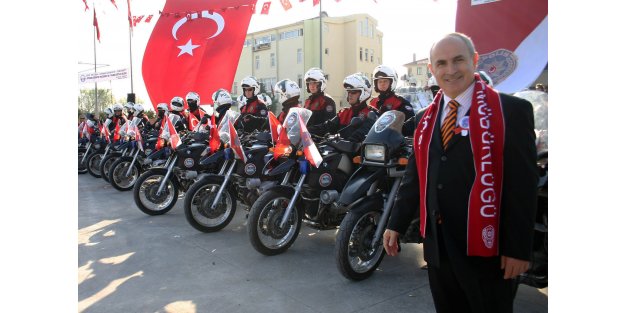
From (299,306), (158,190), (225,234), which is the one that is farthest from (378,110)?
(158,190)

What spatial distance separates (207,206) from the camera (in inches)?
209

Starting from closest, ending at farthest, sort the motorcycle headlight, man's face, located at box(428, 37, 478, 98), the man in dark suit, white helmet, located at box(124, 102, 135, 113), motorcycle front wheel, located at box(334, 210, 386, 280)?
the man in dark suit < man's face, located at box(428, 37, 478, 98) < motorcycle front wheel, located at box(334, 210, 386, 280) < the motorcycle headlight < white helmet, located at box(124, 102, 135, 113)

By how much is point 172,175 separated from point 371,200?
3.72m

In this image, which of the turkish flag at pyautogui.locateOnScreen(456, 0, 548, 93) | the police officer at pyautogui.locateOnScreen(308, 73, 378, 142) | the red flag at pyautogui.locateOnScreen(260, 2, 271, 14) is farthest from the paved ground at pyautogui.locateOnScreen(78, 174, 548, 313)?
the red flag at pyautogui.locateOnScreen(260, 2, 271, 14)

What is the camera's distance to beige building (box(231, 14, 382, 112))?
141 ft

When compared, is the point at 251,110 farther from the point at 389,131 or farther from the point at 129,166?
the point at 389,131

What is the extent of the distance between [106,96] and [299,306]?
39.2 m

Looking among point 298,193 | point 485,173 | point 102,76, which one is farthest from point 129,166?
point 102,76

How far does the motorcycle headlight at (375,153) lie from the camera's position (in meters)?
3.64

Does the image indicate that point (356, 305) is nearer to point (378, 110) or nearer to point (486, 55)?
point (378, 110)

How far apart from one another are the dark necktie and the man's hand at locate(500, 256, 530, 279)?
45cm

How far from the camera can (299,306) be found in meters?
3.26

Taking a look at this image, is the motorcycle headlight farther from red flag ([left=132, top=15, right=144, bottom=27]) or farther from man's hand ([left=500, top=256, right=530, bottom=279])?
red flag ([left=132, top=15, right=144, bottom=27])

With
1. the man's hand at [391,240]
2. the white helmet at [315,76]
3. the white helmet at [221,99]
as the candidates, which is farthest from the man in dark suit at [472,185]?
the white helmet at [221,99]
